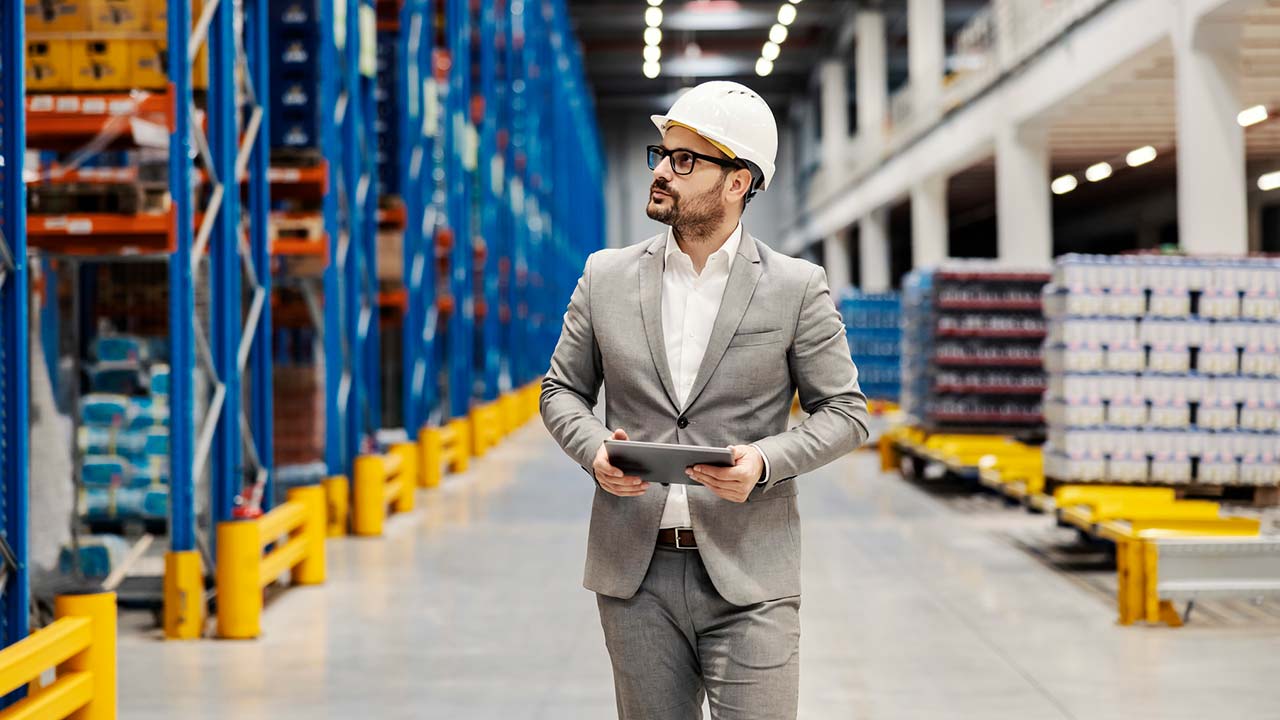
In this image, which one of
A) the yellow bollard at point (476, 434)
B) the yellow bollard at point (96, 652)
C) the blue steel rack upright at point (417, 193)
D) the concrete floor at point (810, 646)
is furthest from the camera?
the yellow bollard at point (476, 434)

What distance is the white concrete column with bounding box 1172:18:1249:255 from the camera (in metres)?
11.7

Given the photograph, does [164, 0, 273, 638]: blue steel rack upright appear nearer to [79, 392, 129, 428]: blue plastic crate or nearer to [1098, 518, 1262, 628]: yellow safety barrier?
[79, 392, 129, 428]: blue plastic crate

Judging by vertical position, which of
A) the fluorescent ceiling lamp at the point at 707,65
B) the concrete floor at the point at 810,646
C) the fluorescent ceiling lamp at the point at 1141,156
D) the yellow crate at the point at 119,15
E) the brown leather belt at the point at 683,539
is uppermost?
the fluorescent ceiling lamp at the point at 707,65

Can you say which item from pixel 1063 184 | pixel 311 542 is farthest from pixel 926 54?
pixel 311 542

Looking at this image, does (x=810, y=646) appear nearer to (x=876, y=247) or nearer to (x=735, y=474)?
(x=735, y=474)

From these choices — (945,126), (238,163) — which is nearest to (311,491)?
(238,163)

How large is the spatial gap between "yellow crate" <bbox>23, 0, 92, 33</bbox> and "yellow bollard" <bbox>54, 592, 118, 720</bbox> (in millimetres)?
3936

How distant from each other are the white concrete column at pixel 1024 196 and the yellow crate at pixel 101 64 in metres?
13.7

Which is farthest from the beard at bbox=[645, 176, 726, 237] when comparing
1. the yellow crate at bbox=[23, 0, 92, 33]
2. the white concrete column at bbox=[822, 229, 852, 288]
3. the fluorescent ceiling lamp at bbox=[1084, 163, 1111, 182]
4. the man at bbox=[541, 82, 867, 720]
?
the white concrete column at bbox=[822, 229, 852, 288]

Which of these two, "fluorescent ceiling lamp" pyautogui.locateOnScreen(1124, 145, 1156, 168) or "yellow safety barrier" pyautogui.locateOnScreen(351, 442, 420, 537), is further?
"fluorescent ceiling lamp" pyautogui.locateOnScreen(1124, 145, 1156, 168)

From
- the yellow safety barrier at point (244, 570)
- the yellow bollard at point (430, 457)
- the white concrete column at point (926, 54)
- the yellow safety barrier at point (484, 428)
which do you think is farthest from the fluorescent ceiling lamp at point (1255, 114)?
the yellow safety barrier at point (244, 570)

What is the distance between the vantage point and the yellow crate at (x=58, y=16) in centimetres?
743

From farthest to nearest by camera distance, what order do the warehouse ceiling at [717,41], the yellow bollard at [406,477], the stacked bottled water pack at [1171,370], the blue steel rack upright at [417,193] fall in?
the warehouse ceiling at [717,41] → the blue steel rack upright at [417,193] → the yellow bollard at [406,477] → the stacked bottled water pack at [1171,370]

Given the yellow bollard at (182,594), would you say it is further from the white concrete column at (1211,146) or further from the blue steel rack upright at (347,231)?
the white concrete column at (1211,146)
